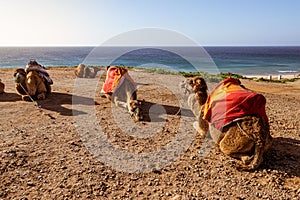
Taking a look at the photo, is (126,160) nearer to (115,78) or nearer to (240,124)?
(240,124)

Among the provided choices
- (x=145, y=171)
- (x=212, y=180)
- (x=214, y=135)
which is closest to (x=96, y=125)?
(x=145, y=171)

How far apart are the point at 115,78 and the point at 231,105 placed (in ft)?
16.6

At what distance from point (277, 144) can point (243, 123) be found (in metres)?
1.85

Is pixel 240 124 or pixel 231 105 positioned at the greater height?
pixel 231 105

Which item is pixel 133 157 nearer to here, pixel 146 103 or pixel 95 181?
pixel 95 181

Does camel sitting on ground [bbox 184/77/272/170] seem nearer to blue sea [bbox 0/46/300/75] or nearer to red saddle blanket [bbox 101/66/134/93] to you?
blue sea [bbox 0/46/300/75]

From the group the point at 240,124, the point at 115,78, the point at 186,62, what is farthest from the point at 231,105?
the point at 186,62

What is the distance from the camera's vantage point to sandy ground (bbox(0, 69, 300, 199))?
4.23 meters

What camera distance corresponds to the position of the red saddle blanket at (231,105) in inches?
198

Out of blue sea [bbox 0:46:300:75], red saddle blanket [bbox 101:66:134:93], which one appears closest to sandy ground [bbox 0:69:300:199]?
red saddle blanket [bbox 101:66:134:93]

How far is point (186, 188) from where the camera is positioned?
434 centimetres

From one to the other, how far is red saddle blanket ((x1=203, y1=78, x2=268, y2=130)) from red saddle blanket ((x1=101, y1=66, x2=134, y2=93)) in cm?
407

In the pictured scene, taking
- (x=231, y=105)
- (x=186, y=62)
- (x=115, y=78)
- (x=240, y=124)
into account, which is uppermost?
(x=186, y=62)

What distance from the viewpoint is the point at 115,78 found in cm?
923
